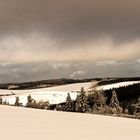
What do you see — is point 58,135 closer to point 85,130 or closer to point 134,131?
point 85,130

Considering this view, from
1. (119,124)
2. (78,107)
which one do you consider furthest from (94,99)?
(119,124)

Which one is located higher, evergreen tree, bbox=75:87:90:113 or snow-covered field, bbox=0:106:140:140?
evergreen tree, bbox=75:87:90:113

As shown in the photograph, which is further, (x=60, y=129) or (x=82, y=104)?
(x=82, y=104)

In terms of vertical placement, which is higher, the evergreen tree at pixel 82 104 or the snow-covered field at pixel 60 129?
the evergreen tree at pixel 82 104

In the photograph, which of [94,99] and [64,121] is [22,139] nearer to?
[64,121]

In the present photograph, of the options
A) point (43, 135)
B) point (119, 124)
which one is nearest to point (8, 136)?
point (43, 135)

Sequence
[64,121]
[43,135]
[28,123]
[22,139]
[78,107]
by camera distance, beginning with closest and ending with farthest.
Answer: [22,139], [43,135], [28,123], [64,121], [78,107]

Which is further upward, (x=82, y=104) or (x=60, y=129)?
(x=82, y=104)

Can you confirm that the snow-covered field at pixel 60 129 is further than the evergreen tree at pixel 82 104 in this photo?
No

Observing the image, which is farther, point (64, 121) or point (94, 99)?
point (94, 99)

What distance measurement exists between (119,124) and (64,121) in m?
2.96

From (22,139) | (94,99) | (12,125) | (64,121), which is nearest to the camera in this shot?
(22,139)

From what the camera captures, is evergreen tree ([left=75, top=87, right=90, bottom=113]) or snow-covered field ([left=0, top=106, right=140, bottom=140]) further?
evergreen tree ([left=75, top=87, right=90, bottom=113])

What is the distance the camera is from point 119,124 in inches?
785
